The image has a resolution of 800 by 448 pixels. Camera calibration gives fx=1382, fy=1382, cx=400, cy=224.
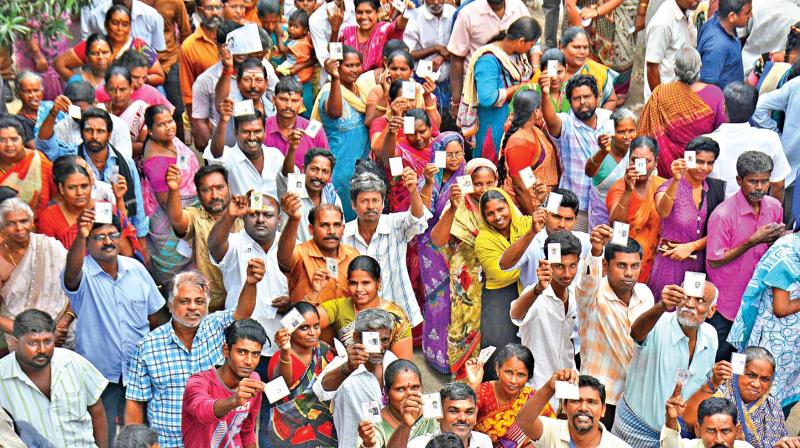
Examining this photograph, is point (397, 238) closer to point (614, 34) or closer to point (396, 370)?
point (396, 370)

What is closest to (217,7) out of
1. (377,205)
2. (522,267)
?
(377,205)

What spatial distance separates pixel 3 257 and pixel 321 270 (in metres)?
1.69

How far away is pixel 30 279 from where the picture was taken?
731cm

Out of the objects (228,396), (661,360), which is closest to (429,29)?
(661,360)

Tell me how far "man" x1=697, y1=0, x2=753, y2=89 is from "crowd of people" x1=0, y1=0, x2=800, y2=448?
0.02m

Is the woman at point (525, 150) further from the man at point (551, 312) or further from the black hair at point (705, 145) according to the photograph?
the man at point (551, 312)

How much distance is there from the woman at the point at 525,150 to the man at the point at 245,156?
1473 millimetres

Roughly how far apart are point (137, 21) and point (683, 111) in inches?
160

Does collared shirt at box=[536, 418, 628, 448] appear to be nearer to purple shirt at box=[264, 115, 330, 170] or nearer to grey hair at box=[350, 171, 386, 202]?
grey hair at box=[350, 171, 386, 202]

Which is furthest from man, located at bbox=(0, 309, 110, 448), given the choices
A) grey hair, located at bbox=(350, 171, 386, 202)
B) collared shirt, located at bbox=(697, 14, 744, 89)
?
collared shirt, located at bbox=(697, 14, 744, 89)

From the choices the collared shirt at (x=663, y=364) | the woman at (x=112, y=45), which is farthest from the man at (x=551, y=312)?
the woman at (x=112, y=45)

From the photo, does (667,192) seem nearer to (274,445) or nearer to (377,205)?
(377,205)

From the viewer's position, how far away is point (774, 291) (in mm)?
7391

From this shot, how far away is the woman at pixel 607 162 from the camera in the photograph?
8.62 m
